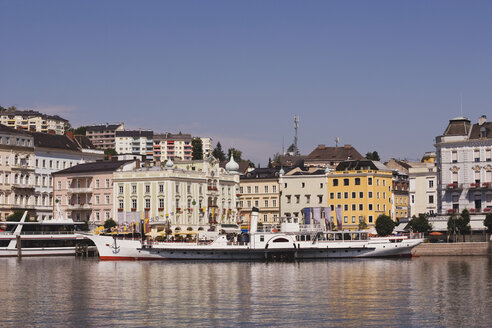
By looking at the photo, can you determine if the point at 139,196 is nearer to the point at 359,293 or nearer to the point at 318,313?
the point at 359,293

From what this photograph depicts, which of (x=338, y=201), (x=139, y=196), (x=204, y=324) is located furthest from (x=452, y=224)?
(x=204, y=324)

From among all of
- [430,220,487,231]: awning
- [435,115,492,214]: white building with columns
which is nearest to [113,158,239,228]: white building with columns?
[430,220,487,231]: awning

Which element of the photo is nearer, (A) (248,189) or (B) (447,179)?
(B) (447,179)

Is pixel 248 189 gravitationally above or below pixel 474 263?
above

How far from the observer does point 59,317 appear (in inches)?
2188

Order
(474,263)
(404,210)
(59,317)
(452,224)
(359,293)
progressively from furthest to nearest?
(404,210), (452,224), (474,263), (359,293), (59,317)

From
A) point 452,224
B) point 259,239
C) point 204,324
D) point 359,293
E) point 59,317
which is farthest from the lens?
point 452,224

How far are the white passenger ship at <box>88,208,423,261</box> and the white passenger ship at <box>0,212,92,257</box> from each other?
14.9 meters

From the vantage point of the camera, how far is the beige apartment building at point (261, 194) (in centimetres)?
17188

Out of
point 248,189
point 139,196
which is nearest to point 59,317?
point 139,196

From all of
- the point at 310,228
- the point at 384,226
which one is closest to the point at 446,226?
the point at 384,226

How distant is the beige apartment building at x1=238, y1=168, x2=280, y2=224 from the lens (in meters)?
172

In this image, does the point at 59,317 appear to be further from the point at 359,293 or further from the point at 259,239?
the point at 259,239

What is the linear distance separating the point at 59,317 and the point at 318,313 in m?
14.1
